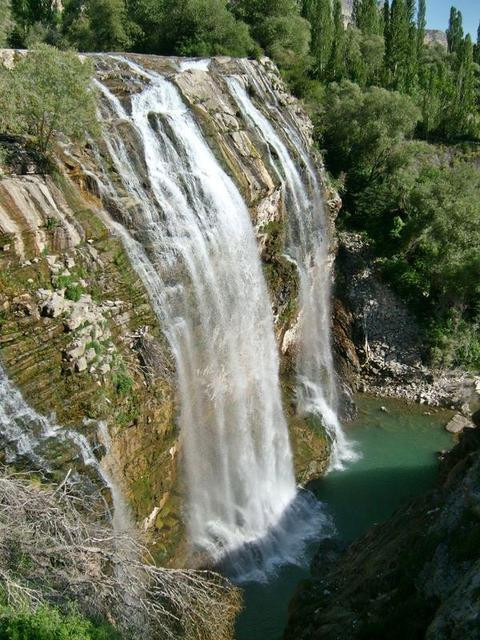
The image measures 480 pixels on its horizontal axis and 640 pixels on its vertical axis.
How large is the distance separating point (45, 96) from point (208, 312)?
695 cm

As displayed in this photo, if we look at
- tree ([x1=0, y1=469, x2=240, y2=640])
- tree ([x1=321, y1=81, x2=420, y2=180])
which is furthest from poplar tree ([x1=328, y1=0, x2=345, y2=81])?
tree ([x1=0, y1=469, x2=240, y2=640])

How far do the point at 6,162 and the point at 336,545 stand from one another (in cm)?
1267

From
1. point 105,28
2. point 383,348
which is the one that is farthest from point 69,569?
point 105,28

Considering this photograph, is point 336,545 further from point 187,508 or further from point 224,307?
point 224,307

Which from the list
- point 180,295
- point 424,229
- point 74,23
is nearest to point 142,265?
point 180,295

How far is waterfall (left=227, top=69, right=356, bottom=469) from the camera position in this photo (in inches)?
835

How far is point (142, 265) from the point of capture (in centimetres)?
1406

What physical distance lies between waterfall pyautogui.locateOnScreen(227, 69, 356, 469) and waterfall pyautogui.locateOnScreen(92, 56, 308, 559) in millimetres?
3039

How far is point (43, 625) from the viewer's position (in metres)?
6.14

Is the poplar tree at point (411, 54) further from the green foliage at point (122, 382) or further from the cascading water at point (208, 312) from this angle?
the green foliage at point (122, 382)

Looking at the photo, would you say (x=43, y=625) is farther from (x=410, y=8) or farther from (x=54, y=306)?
(x=410, y=8)

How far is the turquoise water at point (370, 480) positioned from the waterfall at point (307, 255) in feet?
3.33

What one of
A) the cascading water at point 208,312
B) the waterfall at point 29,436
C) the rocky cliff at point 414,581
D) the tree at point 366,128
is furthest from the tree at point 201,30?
the rocky cliff at point 414,581

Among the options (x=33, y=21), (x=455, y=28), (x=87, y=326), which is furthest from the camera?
(x=455, y=28)
